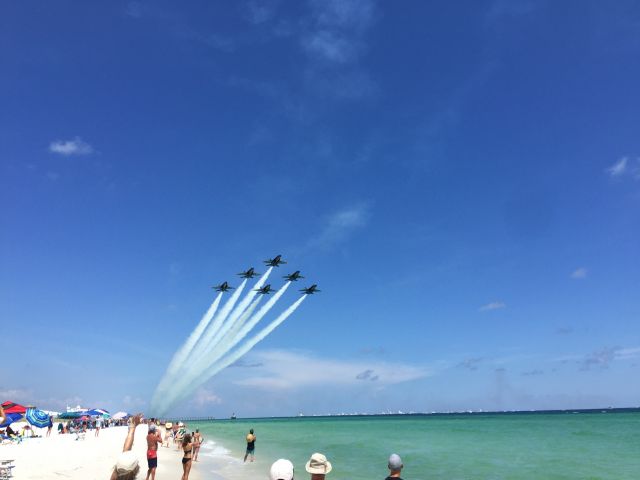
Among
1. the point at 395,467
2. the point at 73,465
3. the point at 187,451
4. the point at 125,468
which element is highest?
the point at 125,468

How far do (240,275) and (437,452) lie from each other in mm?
25692

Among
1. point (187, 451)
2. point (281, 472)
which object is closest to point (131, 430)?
point (281, 472)

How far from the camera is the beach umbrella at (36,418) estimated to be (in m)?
→ 40.5

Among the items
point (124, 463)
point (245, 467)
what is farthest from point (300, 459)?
point (124, 463)

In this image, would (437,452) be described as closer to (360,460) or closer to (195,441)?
(360,460)

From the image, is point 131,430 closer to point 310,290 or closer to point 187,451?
point 187,451

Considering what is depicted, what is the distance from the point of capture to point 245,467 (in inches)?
1008

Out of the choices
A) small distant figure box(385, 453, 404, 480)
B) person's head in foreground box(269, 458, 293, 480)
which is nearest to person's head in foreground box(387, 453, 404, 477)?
small distant figure box(385, 453, 404, 480)

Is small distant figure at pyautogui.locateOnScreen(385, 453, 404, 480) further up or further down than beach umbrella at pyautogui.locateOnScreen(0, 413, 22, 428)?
further down

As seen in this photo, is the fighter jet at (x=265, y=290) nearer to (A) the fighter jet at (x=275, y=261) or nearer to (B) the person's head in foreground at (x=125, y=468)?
(A) the fighter jet at (x=275, y=261)

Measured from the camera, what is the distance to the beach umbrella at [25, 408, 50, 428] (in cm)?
4053

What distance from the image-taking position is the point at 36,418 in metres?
41.2

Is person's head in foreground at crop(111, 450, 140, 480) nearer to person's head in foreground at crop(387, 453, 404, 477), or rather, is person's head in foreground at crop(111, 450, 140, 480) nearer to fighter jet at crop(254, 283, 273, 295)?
person's head in foreground at crop(387, 453, 404, 477)

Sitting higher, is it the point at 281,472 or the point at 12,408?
the point at 12,408
